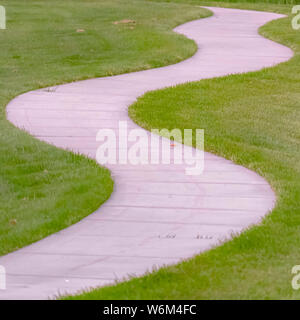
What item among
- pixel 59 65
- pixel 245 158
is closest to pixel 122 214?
pixel 245 158

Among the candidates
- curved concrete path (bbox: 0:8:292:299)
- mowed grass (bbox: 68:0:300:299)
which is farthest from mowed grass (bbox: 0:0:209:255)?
mowed grass (bbox: 68:0:300:299)

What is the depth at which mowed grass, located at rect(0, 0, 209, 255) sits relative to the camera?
725 cm

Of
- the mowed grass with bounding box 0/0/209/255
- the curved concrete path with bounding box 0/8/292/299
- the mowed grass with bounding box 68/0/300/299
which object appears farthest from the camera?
the mowed grass with bounding box 0/0/209/255

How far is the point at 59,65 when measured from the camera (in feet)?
52.2

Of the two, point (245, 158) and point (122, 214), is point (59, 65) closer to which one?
point (245, 158)

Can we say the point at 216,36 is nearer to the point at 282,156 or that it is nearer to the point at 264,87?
the point at 264,87

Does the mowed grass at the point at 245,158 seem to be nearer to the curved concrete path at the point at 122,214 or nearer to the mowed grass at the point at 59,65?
the curved concrete path at the point at 122,214

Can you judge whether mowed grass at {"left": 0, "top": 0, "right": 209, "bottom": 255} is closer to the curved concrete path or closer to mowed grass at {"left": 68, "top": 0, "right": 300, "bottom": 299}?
the curved concrete path

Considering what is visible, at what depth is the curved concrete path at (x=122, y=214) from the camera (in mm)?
5887

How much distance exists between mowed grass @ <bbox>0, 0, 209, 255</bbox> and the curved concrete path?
0.26m

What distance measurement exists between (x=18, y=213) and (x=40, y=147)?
205cm

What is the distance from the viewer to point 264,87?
1392 cm
